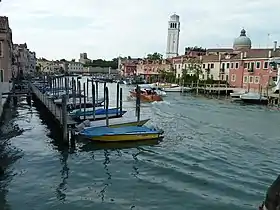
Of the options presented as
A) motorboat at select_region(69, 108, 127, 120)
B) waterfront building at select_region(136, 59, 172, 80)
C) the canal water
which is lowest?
the canal water

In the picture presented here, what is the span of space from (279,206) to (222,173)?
11.0 meters

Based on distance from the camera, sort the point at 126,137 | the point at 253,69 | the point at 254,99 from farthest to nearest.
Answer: the point at 253,69
the point at 254,99
the point at 126,137

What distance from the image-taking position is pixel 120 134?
60.1ft

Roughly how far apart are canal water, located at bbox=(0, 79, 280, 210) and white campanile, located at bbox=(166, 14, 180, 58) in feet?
307

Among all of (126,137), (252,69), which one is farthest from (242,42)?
(126,137)

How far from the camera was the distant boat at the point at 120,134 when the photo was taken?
18.1 metres

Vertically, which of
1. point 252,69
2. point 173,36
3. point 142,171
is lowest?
point 142,171

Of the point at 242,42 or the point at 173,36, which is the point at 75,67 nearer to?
the point at 173,36

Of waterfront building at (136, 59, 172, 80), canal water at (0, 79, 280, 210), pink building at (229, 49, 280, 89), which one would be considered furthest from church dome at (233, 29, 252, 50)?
canal water at (0, 79, 280, 210)

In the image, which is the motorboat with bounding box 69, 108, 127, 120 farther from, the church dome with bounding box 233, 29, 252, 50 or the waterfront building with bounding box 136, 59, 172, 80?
the waterfront building with bounding box 136, 59, 172, 80

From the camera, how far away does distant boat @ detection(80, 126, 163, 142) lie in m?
18.1

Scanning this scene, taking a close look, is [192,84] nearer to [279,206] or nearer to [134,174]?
[134,174]

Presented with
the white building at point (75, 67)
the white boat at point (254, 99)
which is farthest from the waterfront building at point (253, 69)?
the white building at point (75, 67)

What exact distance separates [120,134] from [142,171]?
15.3 feet
